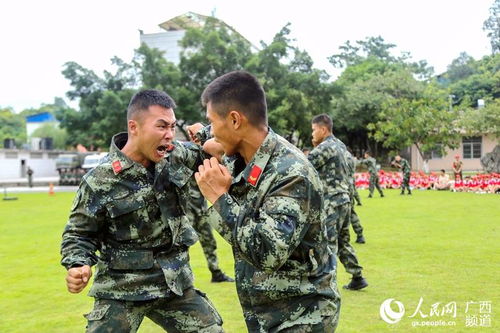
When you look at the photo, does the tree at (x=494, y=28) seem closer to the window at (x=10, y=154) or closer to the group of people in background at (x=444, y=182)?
the group of people in background at (x=444, y=182)

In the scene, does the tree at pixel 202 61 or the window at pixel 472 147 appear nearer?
the tree at pixel 202 61

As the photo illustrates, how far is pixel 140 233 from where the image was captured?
3.94m

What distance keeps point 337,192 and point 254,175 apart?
5027 mm

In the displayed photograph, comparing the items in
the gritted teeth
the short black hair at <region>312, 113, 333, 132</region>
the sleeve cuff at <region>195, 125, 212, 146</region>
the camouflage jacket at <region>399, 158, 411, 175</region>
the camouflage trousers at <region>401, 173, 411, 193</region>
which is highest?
the sleeve cuff at <region>195, 125, 212, 146</region>

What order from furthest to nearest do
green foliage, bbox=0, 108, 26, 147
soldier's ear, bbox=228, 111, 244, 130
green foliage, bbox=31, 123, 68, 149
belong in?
green foliage, bbox=0, 108, 26, 147 → green foliage, bbox=31, 123, 68, 149 → soldier's ear, bbox=228, 111, 244, 130

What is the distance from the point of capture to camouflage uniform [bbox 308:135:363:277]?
25.1ft

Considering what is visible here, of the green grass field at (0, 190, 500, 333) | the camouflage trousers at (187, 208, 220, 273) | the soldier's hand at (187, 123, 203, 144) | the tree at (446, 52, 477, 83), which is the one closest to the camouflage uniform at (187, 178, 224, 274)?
the camouflage trousers at (187, 208, 220, 273)

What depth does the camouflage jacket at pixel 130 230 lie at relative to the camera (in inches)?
152

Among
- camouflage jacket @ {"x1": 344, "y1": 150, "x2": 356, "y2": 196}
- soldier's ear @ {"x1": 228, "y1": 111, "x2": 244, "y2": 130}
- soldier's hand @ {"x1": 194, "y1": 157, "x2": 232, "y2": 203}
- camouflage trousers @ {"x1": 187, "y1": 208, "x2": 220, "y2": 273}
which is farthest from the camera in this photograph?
camouflage jacket @ {"x1": 344, "y1": 150, "x2": 356, "y2": 196}

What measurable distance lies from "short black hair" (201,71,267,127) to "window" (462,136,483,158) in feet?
159

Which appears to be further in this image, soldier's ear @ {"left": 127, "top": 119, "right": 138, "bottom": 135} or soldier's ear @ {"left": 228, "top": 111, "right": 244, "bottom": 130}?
soldier's ear @ {"left": 127, "top": 119, "right": 138, "bottom": 135}

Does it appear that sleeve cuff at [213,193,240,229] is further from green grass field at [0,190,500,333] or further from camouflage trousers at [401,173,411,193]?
camouflage trousers at [401,173,411,193]

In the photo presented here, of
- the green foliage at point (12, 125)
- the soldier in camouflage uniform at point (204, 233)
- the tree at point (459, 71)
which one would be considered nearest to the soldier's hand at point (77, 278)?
the soldier in camouflage uniform at point (204, 233)

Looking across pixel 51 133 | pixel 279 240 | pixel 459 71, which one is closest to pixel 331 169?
pixel 279 240
